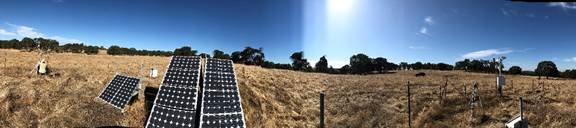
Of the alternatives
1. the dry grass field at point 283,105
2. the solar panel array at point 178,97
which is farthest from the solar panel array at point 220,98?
the dry grass field at point 283,105

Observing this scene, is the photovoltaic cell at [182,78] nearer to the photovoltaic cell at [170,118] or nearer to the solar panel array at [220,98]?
the solar panel array at [220,98]

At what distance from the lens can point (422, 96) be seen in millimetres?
43938

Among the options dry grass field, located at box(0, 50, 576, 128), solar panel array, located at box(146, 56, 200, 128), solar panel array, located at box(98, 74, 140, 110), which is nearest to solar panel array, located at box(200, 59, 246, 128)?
solar panel array, located at box(146, 56, 200, 128)

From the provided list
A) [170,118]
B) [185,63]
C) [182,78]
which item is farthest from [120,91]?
[170,118]

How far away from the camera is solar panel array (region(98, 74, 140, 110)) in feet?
82.6

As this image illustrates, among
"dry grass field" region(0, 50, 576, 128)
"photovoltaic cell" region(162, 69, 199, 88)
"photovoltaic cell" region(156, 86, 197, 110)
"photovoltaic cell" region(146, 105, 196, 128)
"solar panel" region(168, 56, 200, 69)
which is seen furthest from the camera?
"dry grass field" region(0, 50, 576, 128)

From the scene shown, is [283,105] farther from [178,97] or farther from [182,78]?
[178,97]

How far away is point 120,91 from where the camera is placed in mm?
25875

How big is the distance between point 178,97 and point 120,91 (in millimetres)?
5961

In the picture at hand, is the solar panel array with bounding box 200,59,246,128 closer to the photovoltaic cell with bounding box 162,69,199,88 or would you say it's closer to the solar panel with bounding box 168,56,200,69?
the photovoltaic cell with bounding box 162,69,199,88

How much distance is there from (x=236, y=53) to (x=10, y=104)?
80587 mm

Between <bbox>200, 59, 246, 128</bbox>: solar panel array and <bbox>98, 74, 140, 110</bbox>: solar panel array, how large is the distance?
470cm

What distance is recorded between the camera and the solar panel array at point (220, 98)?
65.2ft

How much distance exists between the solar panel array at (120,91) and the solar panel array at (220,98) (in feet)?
15.4
